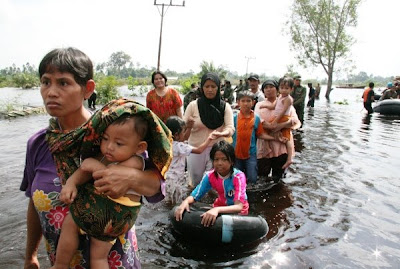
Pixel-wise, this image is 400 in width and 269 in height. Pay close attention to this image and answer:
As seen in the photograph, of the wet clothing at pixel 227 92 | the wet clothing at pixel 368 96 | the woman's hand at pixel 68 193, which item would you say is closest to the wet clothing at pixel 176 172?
the woman's hand at pixel 68 193

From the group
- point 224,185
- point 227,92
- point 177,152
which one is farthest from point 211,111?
point 227,92

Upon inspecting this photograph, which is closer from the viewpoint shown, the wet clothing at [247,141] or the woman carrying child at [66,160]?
the woman carrying child at [66,160]

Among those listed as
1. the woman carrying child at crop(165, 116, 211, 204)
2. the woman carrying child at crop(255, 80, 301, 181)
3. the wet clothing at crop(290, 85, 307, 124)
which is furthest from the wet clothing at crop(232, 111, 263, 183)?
the wet clothing at crop(290, 85, 307, 124)

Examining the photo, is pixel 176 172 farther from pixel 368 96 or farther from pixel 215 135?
pixel 368 96

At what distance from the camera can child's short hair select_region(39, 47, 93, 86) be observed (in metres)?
1.52

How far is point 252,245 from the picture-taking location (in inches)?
156

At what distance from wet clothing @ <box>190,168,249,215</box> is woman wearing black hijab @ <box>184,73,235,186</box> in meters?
0.79

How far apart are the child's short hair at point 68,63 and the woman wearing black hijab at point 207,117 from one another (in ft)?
10.3

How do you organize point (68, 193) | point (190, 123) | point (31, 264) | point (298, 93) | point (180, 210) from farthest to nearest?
Answer: point (298, 93), point (190, 123), point (180, 210), point (31, 264), point (68, 193)

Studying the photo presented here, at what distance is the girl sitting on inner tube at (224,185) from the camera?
3.85 metres

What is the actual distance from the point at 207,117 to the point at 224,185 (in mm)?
1174

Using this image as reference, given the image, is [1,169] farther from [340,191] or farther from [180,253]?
[340,191]

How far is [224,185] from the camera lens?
4.02 m

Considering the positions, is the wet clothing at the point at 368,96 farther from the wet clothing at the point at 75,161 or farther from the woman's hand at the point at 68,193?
the woman's hand at the point at 68,193
